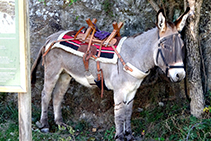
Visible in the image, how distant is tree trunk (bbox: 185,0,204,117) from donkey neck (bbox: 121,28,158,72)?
72cm

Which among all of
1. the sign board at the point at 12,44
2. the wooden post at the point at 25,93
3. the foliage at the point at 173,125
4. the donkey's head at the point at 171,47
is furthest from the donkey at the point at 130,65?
the sign board at the point at 12,44

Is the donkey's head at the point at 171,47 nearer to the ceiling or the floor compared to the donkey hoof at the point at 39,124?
nearer to the ceiling

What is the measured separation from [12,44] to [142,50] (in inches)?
75.0

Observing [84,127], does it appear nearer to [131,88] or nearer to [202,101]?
[131,88]

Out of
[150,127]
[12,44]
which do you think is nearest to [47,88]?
[12,44]

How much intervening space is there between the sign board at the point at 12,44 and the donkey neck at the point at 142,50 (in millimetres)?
1623

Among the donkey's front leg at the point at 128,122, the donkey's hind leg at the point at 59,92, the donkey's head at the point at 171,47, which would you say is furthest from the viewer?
the donkey's hind leg at the point at 59,92

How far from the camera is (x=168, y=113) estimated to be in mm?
4812

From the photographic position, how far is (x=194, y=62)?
4152 millimetres

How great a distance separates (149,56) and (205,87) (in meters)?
1.60

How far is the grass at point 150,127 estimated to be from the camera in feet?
12.9

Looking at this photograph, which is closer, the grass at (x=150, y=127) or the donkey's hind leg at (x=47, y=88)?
the grass at (x=150, y=127)

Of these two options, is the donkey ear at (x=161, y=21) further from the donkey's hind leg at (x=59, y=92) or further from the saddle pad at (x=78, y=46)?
the donkey's hind leg at (x=59, y=92)

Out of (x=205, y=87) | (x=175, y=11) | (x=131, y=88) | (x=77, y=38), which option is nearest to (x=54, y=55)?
(x=77, y=38)
